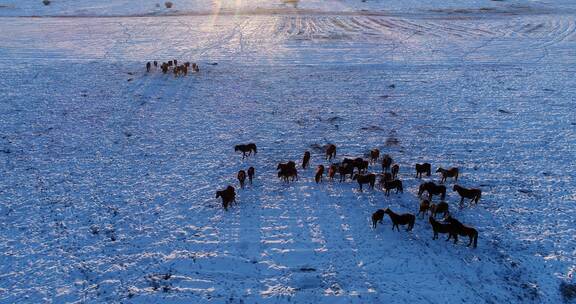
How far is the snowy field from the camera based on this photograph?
35.9ft

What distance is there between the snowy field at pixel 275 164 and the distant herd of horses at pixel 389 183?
33cm

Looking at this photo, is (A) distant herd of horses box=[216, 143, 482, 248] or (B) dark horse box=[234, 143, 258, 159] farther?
(B) dark horse box=[234, 143, 258, 159]

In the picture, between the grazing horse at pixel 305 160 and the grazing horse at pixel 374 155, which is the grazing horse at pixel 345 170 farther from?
the grazing horse at pixel 374 155

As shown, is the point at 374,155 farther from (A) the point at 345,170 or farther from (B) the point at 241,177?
(B) the point at 241,177

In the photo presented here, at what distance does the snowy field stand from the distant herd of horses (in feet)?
1.07

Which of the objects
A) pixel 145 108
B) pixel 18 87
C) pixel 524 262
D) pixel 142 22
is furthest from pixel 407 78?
pixel 142 22

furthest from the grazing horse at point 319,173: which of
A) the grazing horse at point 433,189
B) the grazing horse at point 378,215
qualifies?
the grazing horse at point 433,189

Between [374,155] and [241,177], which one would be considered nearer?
[241,177]

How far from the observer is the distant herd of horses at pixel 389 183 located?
1211 centimetres

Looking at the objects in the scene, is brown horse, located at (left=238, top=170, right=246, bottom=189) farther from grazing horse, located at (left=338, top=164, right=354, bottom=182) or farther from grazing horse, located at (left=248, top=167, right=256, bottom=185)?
grazing horse, located at (left=338, top=164, right=354, bottom=182)

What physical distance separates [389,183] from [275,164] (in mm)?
4441

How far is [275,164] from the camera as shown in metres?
16.5

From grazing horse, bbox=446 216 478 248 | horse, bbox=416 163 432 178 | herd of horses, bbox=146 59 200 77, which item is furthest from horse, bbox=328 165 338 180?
herd of horses, bbox=146 59 200 77

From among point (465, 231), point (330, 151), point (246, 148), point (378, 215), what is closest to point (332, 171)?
point (330, 151)
